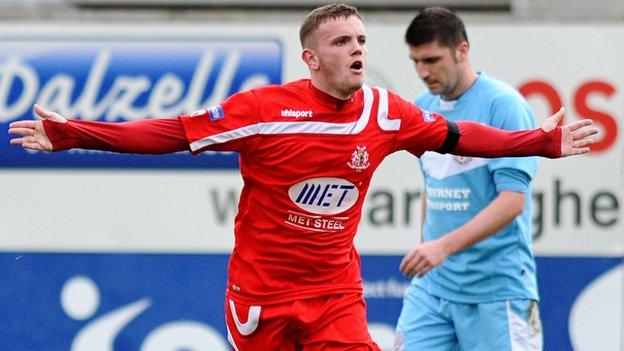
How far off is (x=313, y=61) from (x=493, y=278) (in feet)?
4.49

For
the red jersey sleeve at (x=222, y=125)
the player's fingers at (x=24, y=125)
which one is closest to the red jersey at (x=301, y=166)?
the red jersey sleeve at (x=222, y=125)

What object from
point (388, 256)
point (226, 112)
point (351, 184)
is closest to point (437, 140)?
point (351, 184)

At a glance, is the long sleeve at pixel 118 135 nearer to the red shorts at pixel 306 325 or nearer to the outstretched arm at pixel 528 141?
the red shorts at pixel 306 325

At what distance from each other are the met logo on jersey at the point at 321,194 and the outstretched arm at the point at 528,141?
493 mm

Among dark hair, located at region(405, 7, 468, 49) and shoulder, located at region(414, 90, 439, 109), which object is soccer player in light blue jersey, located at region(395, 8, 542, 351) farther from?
shoulder, located at region(414, 90, 439, 109)

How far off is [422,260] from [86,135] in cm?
146

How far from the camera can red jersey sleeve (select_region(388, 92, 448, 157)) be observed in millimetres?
5602

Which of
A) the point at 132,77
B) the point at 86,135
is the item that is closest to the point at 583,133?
the point at 86,135

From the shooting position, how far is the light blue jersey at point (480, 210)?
20.4ft

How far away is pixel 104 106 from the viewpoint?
8.05 metres

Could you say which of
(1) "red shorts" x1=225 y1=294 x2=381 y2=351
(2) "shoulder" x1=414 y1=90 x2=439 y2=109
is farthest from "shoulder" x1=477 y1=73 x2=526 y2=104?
(1) "red shorts" x1=225 y1=294 x2=381 y2=351

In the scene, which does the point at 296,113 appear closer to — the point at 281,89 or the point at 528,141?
the point at 281,89

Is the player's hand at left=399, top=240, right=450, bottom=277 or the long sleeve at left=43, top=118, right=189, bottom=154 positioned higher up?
the long sleeve at left=43, top=118, right=189, bottom=154

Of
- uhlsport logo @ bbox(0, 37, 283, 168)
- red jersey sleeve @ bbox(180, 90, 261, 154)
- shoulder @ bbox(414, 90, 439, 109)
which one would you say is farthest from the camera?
uhlsport logo @ bbox(0, 37, 283, 168)
